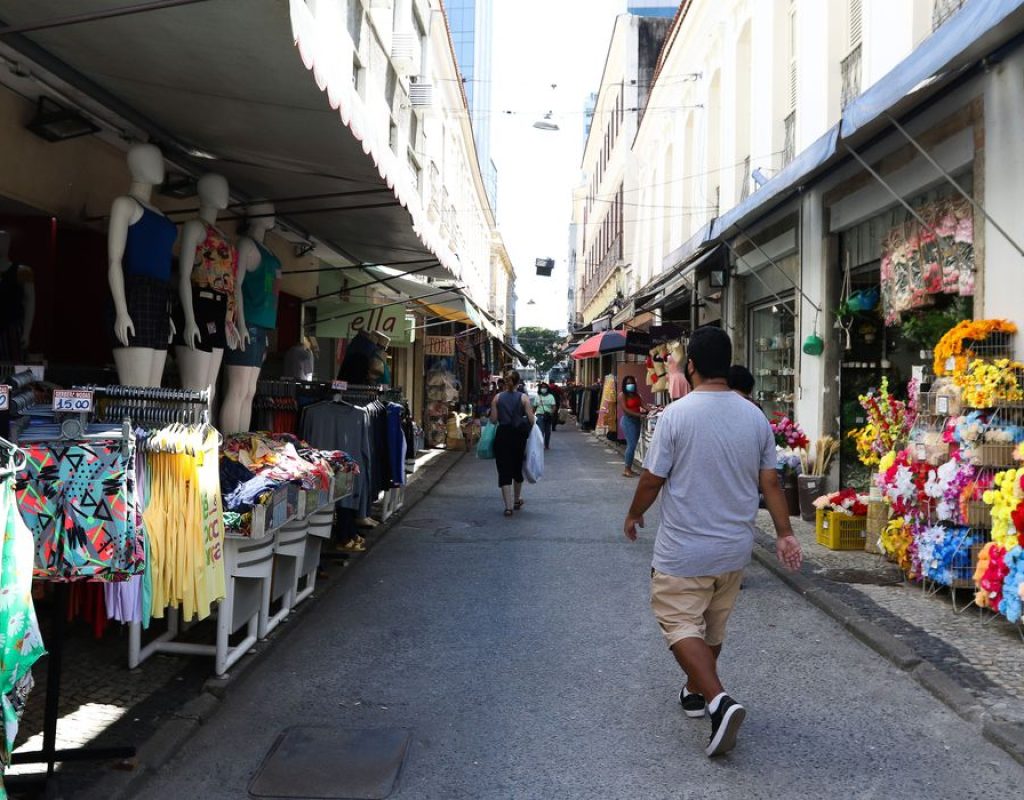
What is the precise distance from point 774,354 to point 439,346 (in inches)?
325

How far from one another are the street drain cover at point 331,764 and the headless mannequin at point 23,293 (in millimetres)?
2911

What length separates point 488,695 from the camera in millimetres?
4512

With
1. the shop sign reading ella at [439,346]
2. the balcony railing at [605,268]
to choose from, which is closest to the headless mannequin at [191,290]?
the shop sign reading ella at [439,346]

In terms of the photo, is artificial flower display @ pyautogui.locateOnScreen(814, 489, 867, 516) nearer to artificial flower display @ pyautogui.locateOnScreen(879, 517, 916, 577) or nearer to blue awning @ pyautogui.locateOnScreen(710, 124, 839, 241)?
artificial flower display @ pyautogui.locateOnScreen(879, 517, 916, 577)

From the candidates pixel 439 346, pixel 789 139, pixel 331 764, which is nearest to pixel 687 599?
pixel 331 764

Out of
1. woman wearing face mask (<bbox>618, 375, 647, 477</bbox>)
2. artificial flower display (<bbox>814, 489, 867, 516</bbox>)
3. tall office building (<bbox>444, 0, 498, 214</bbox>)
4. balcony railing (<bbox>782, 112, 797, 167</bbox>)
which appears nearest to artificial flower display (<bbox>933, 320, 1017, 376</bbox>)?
artificial flower display (<bbox>814, 489, 867, 516</bbox>)

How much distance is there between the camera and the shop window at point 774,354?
12172 mm

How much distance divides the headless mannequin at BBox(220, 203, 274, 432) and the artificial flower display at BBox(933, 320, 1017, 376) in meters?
4.85

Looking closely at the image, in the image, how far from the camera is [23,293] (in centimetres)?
532

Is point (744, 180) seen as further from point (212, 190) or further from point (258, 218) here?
point (212, 190)

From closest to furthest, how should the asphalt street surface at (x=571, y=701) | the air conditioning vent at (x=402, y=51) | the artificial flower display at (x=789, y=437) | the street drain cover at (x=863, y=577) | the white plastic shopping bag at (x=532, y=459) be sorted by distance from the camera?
the asphalt street surface at (x=571, y=701) → the street drain cover at (x=863, y=577) → the artificial flower display at (x=789, y=437) → the white plastic shopping bag at (x=532, y=459) → the air conditioning vent at (x=402, y=51)

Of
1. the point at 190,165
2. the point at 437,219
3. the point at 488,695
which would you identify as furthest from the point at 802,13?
the point at 437,219

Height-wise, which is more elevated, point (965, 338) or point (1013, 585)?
point (965, 338)

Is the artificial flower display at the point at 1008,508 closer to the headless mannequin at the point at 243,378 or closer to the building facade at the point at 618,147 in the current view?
the headless mannequin at the point at 243,378
